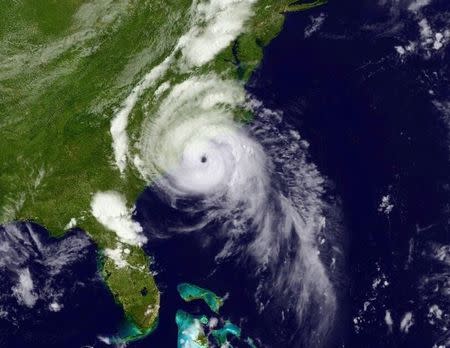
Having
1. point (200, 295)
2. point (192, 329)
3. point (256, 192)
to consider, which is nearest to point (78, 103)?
point (256, 192)

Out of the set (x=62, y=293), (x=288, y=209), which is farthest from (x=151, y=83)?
(x=62, y=293)

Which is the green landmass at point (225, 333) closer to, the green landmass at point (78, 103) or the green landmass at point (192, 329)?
the green landmass at point (192, 329)

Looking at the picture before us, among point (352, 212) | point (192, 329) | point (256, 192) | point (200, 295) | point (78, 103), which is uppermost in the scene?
point (78, 103)

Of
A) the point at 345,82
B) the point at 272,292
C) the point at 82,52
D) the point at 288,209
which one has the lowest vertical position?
the point at 272,292

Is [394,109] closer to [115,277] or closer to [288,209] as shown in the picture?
[288,209]

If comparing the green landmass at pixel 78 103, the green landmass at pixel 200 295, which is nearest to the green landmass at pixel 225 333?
the green landmass at pixel 200 295

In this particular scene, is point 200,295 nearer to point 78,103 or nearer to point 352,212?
point 352,212

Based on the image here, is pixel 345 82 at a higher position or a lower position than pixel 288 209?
higher

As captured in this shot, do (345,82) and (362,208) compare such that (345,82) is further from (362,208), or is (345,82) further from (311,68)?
(362,208)
